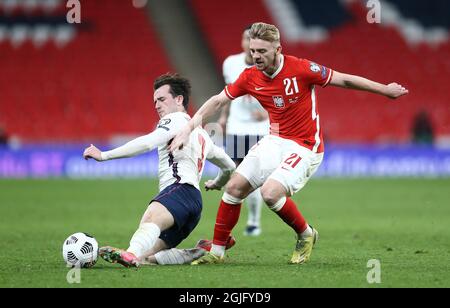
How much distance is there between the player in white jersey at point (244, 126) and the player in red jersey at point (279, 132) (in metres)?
2.88

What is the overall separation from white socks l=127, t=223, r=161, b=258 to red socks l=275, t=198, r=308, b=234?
3.77 ft

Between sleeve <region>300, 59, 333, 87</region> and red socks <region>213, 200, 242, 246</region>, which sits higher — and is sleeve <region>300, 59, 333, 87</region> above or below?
above

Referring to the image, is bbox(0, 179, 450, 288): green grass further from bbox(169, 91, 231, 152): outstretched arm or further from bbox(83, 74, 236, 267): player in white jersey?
bbox(169, 91, 231, 152): outstretched arm

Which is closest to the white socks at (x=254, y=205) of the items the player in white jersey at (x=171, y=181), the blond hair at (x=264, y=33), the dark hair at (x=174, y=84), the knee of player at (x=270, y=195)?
the player in white jersey at (x=171, y=181)

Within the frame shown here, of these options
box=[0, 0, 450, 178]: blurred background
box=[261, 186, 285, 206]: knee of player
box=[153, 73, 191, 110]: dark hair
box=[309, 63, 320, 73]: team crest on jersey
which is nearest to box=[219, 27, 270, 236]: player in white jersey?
box=[153, 73, 191, 110]: dark hair

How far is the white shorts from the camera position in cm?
763

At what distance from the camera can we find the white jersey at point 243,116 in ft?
35.9

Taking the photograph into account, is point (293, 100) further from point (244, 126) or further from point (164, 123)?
point (244, 126)

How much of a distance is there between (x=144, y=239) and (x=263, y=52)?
75.0 inches

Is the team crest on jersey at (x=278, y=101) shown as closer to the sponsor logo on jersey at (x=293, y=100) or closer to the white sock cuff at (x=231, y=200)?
the sponsor logo on jersey at (x=293, y=100)

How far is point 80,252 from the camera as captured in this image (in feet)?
23.8

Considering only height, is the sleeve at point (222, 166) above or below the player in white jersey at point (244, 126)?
below

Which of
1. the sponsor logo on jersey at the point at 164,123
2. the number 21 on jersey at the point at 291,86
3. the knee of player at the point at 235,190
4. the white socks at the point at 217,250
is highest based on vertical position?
the number 21 on jersey at the point at 291,86

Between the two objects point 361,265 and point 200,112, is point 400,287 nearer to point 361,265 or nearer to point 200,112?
point 361,265
